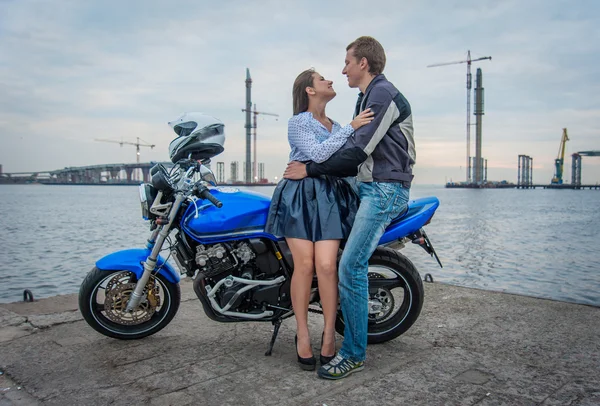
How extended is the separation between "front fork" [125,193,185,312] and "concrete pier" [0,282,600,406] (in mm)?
336

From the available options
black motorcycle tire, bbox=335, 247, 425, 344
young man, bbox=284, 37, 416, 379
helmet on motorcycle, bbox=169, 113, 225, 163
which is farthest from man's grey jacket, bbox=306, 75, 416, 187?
helmet on motorcycle, bbox=169, 113, 225, 163

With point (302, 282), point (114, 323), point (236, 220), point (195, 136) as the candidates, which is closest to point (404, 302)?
point (302, 282)

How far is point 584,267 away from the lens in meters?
13.8

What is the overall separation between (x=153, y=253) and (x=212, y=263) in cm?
A: 54

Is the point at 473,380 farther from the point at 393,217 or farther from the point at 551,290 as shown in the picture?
the point at 551,290

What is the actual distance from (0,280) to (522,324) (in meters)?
12.1

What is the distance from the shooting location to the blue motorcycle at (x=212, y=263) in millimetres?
3492

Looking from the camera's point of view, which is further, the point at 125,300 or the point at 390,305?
the point at 125,300

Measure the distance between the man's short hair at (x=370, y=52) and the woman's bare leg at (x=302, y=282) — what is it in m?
1.25

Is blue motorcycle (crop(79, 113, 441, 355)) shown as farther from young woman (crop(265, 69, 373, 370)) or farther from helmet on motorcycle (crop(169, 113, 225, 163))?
young woman (crop(265, 69, 373, 370))

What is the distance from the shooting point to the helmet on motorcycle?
3.75 metres

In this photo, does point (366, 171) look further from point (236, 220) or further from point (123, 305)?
point (123, 305)

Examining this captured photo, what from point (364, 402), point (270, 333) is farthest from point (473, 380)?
point (270, 333)

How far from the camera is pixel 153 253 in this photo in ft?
12.3
